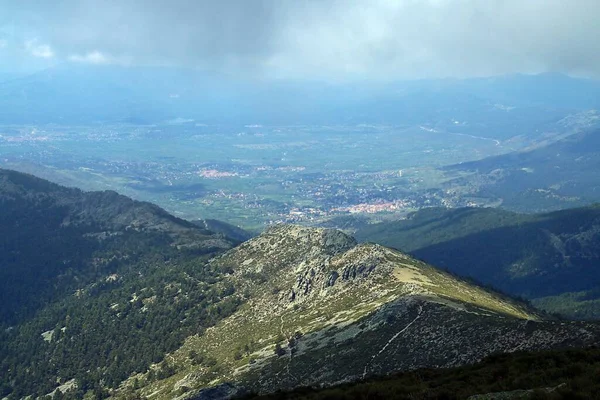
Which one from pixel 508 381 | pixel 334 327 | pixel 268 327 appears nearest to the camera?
pixel 508 381

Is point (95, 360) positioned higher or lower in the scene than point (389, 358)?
lower

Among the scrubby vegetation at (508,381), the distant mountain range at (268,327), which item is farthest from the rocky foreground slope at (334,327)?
the scrubby vegetation at (508,381)

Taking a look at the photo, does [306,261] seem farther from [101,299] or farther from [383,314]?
[101,299]

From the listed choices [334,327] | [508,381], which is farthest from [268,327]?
[508,381]

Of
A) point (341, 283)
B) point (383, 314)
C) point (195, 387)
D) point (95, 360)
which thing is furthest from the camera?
point (95, 360)

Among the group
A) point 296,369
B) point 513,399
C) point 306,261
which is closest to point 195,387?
point 296,369

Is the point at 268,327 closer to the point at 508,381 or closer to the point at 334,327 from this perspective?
the point at 334,327
